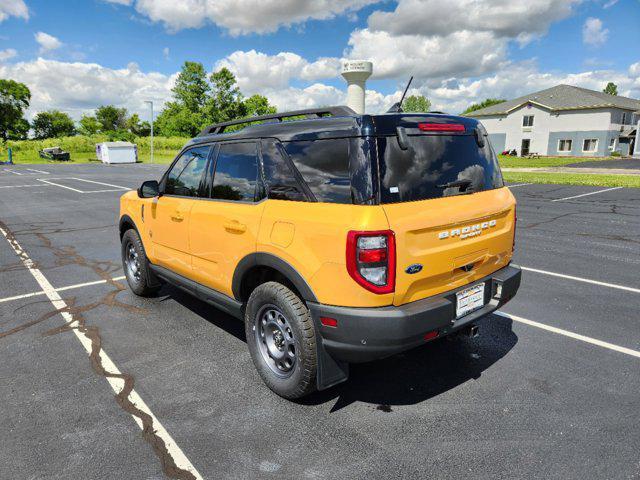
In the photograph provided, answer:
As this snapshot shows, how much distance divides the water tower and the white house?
29464 mm

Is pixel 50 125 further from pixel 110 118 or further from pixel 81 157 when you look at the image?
pixel 81 157

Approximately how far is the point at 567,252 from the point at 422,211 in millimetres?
5949

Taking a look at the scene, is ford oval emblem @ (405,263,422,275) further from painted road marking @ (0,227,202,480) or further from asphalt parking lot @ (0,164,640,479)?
painted road marking @ (0,227,202,480)

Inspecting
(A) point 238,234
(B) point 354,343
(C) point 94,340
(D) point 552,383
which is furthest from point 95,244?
(D) point 552,383

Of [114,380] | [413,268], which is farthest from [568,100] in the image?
[114,380]

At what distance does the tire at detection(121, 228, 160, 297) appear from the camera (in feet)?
16.0

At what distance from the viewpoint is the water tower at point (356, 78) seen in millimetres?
30672

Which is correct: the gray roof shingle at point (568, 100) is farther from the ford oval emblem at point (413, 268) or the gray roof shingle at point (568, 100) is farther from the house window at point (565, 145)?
the ford oval emblem at point (413, 268)

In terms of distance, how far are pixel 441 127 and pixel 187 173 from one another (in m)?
2.41

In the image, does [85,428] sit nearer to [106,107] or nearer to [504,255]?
[504,255]

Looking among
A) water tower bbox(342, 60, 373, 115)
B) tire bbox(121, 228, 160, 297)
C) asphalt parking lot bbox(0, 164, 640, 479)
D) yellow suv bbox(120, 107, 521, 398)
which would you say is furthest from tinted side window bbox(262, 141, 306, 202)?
water tower bbox(342, 60, 373, 115)

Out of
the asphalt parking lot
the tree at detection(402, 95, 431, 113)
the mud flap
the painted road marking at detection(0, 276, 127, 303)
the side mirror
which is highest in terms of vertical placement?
the tree at detection(402, 95, 431, 113)

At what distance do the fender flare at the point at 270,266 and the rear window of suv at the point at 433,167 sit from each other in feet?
2.41

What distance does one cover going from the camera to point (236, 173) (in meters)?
3.43
